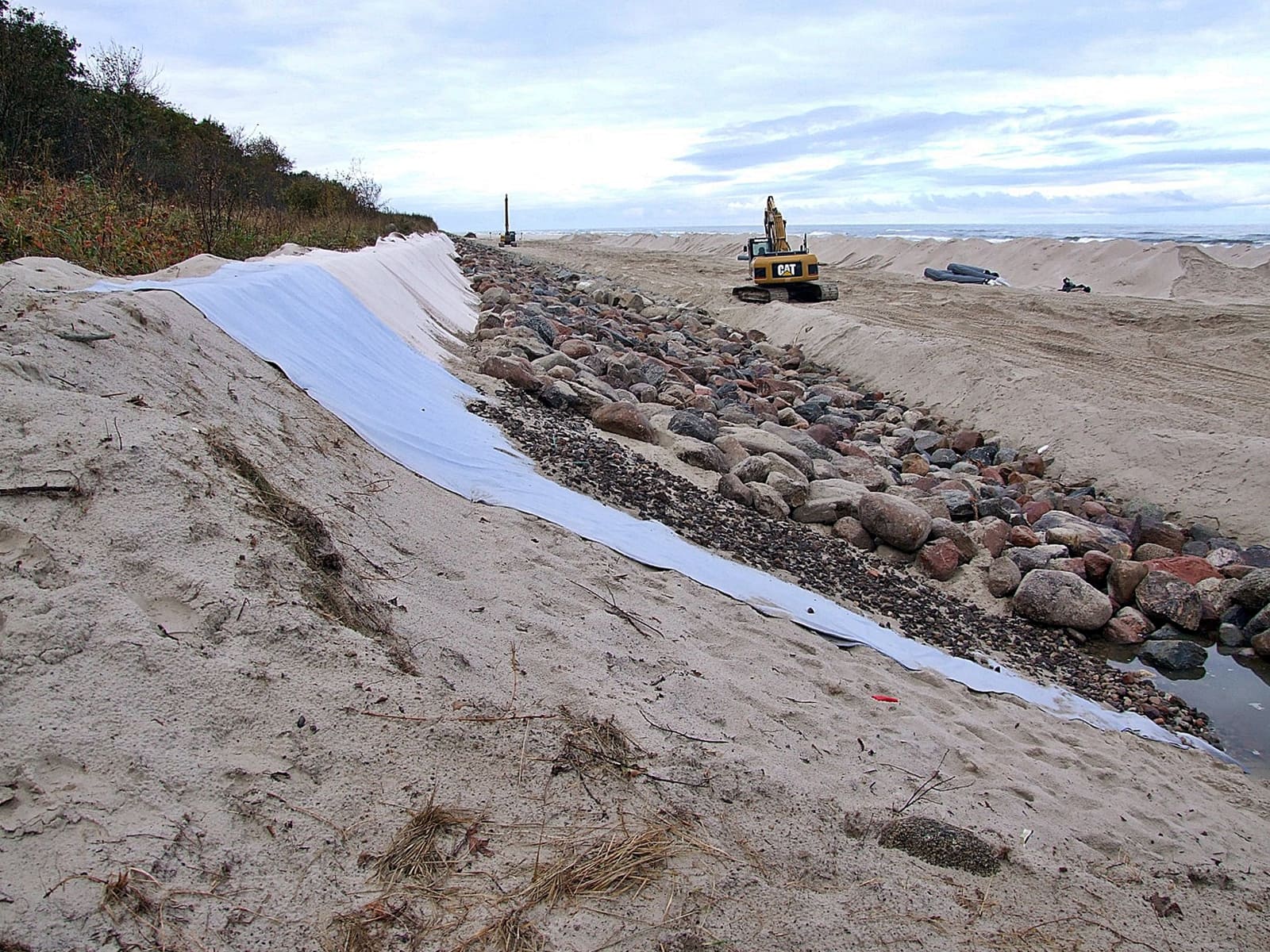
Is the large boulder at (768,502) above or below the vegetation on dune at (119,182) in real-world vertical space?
below

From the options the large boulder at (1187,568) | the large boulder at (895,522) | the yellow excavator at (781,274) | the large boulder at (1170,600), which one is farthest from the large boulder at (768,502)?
the yellow excavator at (781,274)

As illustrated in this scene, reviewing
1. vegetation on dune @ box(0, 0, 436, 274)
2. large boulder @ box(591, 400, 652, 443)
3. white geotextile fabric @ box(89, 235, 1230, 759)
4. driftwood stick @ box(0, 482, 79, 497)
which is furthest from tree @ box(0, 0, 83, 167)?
driftwood stick @ box(0, 482, 79, 497)

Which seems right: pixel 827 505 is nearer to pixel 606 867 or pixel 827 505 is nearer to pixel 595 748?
pixel 595 748

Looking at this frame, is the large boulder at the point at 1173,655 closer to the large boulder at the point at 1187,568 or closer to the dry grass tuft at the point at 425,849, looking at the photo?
the large boulder at the point at 1187,568

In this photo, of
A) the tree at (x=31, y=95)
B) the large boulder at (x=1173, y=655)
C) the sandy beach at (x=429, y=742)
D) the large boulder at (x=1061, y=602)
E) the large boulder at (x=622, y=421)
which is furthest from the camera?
the tree at (x=31, y=95)

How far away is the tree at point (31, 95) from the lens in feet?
30.5

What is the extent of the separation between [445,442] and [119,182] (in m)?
5.27

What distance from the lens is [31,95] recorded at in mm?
10562

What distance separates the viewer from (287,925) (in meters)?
1.61

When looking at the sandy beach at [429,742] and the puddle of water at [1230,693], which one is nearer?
the sandy beach at [429,742]

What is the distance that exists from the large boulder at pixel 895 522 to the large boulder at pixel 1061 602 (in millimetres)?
759

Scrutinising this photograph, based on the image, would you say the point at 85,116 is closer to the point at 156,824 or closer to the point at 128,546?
the point at 128,546

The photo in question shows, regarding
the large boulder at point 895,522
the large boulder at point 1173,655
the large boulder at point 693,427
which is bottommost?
the large boulder at point 1173,655

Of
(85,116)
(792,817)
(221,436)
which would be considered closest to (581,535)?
(221,436)
